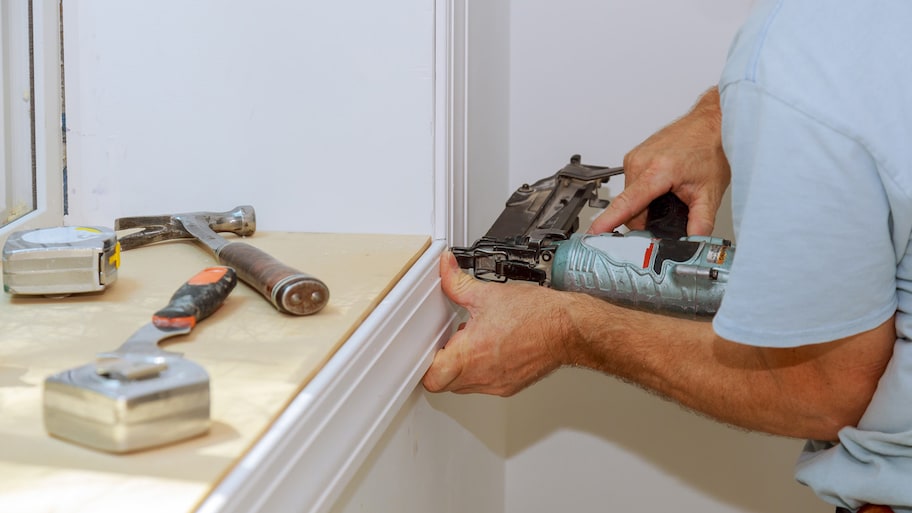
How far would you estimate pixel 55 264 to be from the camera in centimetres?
79

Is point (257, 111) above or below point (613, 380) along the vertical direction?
above

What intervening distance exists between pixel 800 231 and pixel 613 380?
0.88 meters

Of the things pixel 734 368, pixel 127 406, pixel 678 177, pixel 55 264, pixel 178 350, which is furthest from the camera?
pixel 678 177

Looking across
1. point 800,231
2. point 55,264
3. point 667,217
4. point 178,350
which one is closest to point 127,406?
point 178,350

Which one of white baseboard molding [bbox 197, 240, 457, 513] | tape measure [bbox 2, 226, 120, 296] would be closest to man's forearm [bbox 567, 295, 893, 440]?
white baseboard molding [bbox 197, 240, 457, 513]

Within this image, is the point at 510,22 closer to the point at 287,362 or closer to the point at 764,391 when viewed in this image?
the point at 764,391

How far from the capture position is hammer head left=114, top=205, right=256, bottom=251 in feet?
3.28

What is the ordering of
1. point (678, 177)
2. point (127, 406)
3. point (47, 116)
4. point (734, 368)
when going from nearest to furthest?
point (127, 406), point (734, 368), point (47, 116), point (678, 177)

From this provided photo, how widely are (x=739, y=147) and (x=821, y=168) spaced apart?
87mm

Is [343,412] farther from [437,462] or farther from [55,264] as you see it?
[437,462]

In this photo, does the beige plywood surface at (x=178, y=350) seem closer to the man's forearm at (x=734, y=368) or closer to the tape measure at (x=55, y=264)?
the tape measure at (x=55, y=264)

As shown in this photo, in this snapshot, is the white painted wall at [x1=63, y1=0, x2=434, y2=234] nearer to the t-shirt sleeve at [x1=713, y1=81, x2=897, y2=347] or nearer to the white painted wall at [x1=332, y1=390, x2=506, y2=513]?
the white painted wall at [x1=332, y1=390, x2=506, y2=513]

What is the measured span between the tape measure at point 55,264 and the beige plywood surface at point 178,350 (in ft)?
0.05

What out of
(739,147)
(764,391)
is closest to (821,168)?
(739,147)
